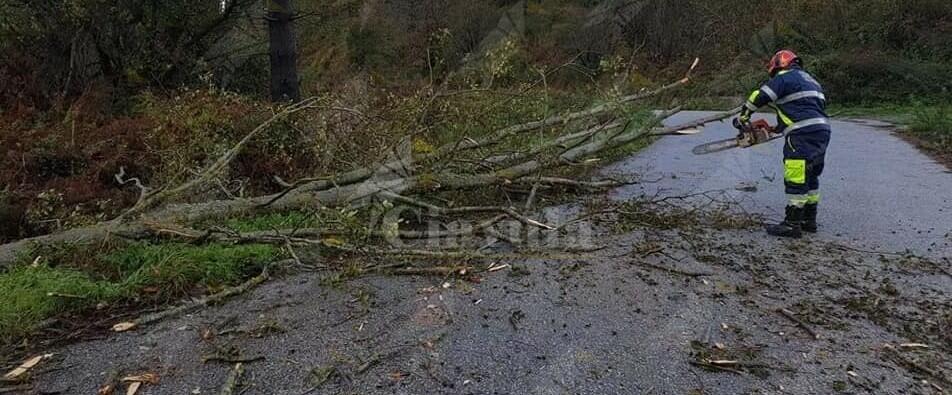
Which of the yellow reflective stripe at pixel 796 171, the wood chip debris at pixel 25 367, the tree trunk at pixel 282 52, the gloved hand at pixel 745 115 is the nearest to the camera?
the wood chip debris at pixel 25 367

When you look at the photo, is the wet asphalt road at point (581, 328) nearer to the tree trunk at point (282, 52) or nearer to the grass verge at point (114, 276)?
the grass verge at point (114, 276)

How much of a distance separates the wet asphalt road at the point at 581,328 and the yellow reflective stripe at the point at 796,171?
488mm

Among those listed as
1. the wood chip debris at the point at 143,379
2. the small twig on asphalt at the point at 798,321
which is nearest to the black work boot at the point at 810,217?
the small twig on asphalt at the point at 798,321

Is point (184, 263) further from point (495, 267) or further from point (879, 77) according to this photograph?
point (879, 77)

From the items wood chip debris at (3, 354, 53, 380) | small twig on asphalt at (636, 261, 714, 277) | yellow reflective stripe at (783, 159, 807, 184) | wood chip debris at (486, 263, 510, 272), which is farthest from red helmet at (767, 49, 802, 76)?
wood chip debris at (3, 354, 53, 380)

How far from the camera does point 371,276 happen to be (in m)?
3.66

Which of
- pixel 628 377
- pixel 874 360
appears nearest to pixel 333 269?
pixel 628 377

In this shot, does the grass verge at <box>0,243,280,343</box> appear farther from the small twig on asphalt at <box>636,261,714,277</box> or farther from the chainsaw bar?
the chainsaw bar

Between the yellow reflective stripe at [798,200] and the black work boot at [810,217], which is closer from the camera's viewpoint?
the yellow reflective stripe at [798,200]

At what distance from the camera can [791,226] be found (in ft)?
14.9

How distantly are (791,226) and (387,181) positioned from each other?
316 centimetres

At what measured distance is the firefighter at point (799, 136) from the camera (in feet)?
15.0

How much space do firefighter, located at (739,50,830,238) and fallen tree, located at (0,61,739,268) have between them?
52.7 inches

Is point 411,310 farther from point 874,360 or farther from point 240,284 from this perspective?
point 874,360
